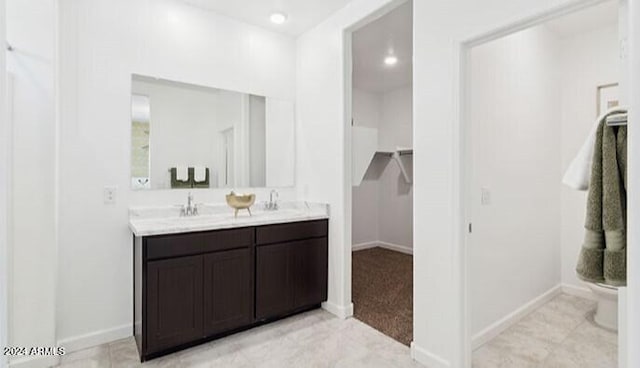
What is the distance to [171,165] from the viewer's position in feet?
9.00

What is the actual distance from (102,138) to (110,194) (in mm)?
412

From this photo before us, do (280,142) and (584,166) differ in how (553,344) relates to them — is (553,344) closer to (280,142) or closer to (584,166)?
(584,166)

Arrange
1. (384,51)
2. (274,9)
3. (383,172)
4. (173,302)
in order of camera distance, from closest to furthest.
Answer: (173,302)
(274,9)
(384,51)
(383,172)

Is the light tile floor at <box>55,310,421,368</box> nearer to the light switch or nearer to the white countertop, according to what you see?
the white countertop

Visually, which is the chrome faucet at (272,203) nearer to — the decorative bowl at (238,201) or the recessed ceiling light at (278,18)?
the decorative bowl at (238,201)

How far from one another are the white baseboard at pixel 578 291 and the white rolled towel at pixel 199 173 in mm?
3714

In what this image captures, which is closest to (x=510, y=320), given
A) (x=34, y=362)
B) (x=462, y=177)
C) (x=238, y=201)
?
(x=462, y=177)

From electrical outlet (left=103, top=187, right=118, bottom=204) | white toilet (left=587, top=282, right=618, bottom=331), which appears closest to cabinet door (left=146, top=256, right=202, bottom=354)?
electrical outlet (left=103, top=187, right=118, bottom=204)

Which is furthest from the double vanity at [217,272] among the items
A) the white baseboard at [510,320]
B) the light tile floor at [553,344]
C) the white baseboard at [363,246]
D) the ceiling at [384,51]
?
the white baseboard at [363,246]

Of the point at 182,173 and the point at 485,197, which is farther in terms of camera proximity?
the point at 182,173

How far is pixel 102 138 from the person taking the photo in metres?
2.40

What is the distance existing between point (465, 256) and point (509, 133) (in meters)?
1.26

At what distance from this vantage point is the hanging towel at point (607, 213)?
93 cm

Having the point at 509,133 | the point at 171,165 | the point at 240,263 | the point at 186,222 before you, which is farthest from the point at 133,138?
the point at 509,133
